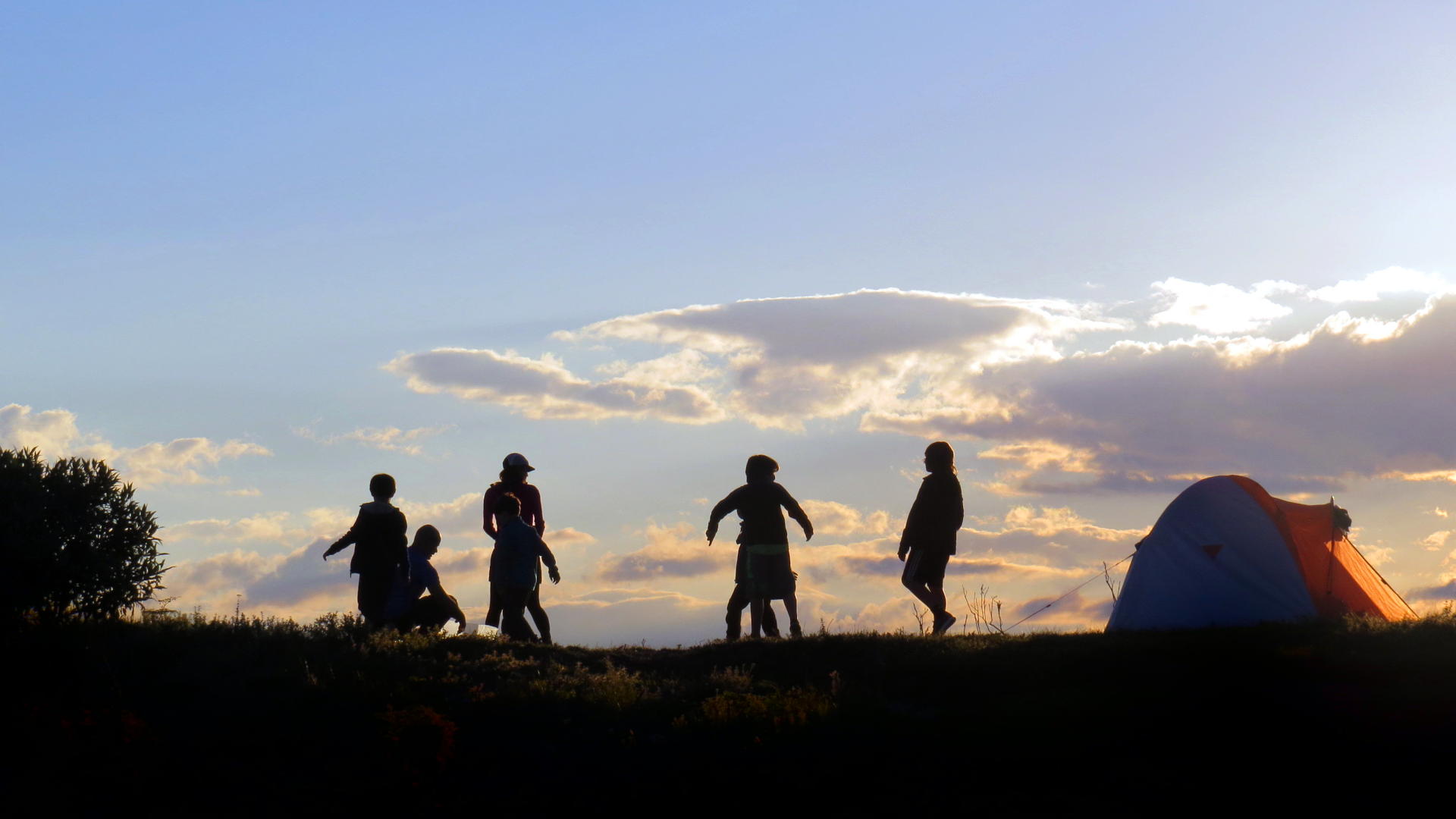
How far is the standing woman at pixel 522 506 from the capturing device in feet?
52.7

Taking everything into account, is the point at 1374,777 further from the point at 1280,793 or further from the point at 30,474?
the point at 30,474

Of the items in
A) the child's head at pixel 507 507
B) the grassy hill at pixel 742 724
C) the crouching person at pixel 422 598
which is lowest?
the grassy hill at pixel 742 724

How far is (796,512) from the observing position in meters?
15.9

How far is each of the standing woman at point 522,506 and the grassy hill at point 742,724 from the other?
103 inches

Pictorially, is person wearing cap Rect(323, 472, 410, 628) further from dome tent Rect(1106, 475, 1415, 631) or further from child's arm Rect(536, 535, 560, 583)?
dome tent Rect(1106, 475, 1415, 631)

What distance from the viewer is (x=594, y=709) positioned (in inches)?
425

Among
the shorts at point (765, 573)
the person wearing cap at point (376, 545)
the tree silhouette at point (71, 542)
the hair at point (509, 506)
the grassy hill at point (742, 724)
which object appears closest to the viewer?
the grassy hill at point (742, 724)

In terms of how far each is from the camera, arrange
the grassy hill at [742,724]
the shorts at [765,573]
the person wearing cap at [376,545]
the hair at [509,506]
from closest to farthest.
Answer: the grassy hill at [742,724], the person wearing cap at [376,545], the hair at [509,506], the shorts at [765,573]

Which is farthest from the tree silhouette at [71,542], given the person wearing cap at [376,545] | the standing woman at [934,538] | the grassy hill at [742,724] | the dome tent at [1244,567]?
the dome tent at [1244,567]

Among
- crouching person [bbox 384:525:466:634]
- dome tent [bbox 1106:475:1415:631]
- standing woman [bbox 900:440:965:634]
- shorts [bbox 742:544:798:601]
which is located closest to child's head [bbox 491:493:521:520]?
crouching person [bbox 384:525:466:634]

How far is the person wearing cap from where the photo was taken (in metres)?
14.5

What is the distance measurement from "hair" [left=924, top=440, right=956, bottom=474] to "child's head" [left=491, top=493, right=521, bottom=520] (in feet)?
16.7

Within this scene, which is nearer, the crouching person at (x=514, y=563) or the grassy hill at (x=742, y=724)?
the grassy hill at (x=742, y=724)

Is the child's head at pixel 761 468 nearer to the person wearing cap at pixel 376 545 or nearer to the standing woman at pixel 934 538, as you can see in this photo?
the standing woman at pixel 934 538
